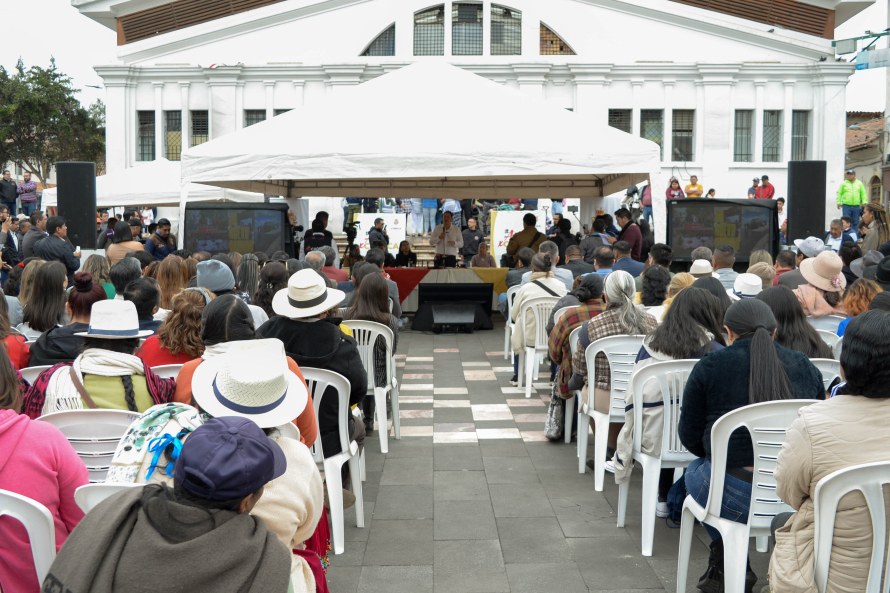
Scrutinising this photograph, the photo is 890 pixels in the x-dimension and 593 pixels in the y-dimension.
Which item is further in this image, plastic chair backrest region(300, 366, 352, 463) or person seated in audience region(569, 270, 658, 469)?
person seated in audience region(569, 270, 658, 469)

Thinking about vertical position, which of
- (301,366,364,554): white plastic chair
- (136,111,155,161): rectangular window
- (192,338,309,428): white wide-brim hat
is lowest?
(301,366,364,554): white plastic chair

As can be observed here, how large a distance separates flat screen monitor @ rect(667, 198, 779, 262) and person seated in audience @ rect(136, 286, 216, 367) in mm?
8540

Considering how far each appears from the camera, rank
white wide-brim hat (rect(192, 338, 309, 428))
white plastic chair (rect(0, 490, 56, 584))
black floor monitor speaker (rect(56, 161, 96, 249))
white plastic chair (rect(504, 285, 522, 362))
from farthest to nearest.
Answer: black floor monitor speaker (rect(56, 161, 96, 249)) < white plastic chair (rect(504, 285, 522, 362)) < white wide-brim hat (rect(192, 338, 309, 428)) < white plastic chair (rect(0, 490, 56, 584))

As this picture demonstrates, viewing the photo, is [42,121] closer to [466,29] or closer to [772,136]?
[466,29]

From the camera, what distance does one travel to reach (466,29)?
31.9 metres

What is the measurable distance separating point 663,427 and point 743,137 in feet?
96.7

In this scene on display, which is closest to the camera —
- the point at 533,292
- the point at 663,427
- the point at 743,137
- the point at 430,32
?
the point at 663,427

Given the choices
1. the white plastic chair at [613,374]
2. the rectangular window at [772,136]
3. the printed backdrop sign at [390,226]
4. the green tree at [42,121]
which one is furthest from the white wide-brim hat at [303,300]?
the green tree at [42,121]

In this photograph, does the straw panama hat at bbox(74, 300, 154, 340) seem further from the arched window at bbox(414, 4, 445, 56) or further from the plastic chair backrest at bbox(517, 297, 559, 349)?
the arched window at bbox(414, 4, 445, 56)

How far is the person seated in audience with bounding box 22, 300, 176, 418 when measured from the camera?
3221 mm

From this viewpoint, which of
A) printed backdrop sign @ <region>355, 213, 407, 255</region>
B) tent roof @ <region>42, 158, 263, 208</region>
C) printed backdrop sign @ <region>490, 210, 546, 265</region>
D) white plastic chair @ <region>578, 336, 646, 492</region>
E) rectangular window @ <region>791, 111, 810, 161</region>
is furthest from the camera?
rectangular window @ <region>791, 111, 810, 161</region>

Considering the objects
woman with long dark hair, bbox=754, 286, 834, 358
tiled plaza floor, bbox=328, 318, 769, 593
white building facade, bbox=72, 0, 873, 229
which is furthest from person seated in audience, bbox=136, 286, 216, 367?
white building facade, bbox=72, 0, 873, 229

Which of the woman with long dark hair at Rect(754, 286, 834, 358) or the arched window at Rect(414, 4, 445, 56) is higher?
the arched window at Rect(414, 4, 445, 56)

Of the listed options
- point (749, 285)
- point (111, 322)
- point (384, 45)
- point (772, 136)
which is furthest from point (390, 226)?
point (111, 322)
